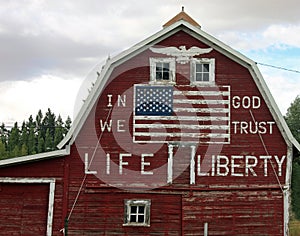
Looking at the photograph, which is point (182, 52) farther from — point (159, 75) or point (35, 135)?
point (35, 135)

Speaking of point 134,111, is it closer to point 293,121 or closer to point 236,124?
point 236,124

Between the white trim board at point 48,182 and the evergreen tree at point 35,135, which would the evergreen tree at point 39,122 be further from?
the white trim board at point 48,182

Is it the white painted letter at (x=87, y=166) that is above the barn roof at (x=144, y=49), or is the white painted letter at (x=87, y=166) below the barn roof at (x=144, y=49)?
below

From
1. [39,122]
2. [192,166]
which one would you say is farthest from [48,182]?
[39,122]

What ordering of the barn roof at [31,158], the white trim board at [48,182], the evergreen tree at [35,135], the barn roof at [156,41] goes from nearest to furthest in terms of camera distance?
the barn roof at [31,158] < the white trim board at [48,182] < the barn roof at [156,41] < the evergreen tree at [35,135]

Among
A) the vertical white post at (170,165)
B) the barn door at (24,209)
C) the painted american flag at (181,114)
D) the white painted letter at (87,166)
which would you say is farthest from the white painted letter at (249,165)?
the barn door at (24,209)

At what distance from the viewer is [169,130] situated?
14.6m

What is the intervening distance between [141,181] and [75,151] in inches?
81.9

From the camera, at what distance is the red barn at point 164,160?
1444cm

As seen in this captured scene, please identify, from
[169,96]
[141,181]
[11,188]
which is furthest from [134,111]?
[11,188]

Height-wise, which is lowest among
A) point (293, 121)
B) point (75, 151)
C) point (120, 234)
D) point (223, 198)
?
point (120, 234)

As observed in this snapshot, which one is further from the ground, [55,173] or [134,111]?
[134,111]

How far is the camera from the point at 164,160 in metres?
14.5

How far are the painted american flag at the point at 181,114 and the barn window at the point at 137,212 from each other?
1766 millimetres
